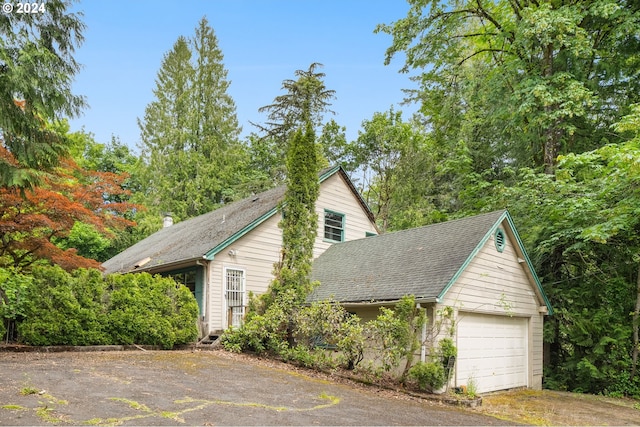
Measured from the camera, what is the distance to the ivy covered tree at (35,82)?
26.9ft

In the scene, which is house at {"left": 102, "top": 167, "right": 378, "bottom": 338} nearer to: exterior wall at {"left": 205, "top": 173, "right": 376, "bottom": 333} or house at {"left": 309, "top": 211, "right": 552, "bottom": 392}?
exterior wall at {"left": 205, "top": 173, "right": 376, "bottom": 333}

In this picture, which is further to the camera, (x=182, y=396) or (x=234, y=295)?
(x=234, y=295)

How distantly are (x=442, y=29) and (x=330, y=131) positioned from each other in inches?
586

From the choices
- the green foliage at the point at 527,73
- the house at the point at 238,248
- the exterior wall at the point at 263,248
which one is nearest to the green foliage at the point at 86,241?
the house at the point at 238,248

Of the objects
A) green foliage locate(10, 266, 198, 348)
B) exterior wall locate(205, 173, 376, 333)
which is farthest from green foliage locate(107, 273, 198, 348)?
exterior wall locate(205, 173, 376, 333)

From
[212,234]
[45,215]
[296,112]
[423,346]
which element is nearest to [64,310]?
[45,215]

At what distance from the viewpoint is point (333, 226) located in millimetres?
17328

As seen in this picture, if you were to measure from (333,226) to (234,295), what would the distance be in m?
4.72

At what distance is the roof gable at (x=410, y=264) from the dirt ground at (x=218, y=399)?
2.30m

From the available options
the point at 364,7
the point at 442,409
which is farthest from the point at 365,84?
the point at 442,409

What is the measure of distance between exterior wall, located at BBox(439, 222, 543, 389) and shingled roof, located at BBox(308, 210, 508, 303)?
36 centimetres

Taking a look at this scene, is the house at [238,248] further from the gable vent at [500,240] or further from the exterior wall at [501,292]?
the gable vent at [500,240]

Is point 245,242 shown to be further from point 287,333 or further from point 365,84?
point 365,84

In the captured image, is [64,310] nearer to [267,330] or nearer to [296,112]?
[267,330]
